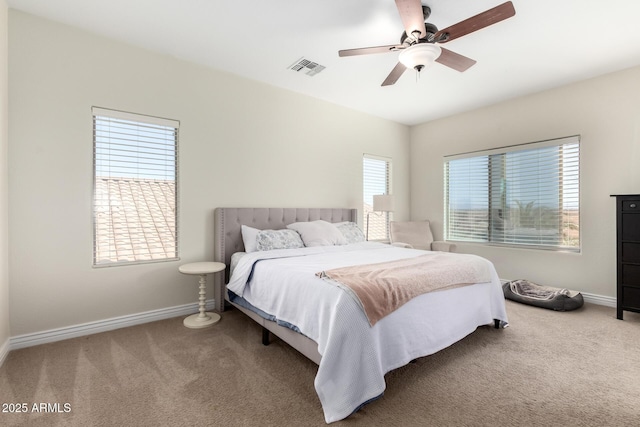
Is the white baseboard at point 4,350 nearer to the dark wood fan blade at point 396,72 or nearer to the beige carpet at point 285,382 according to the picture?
the beige carpet at point 285,382

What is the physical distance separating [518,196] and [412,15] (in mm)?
3355

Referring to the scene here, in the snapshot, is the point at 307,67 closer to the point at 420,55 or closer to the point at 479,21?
the point at 420,55

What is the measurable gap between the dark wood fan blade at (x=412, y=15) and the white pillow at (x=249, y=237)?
7.72 feet

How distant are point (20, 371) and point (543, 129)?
585cm

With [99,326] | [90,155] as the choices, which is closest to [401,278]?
[99,326]

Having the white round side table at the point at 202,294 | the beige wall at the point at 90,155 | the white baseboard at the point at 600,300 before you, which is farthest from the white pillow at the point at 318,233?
the white baseboard at the point at 600,300

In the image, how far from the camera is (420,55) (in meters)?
2.19

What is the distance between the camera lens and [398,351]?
186 centimetres

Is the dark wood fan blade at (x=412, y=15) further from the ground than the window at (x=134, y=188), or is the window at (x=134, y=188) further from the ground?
the dark wood fan blade at (x=412, y=15)

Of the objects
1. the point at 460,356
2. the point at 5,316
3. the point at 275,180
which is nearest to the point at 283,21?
the point at 275,180

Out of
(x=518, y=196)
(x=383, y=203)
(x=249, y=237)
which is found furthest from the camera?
(x=383, y=203)

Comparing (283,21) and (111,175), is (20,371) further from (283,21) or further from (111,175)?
(283,21)

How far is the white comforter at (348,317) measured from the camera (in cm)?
164

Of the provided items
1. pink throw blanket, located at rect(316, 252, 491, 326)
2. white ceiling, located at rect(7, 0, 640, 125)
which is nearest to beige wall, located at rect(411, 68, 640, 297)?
white ceiling, located at rect(7, 0, 640, 125)
